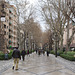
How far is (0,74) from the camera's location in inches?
338

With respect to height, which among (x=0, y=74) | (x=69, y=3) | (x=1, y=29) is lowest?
(x=0, y=74)

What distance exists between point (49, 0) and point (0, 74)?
61.1 ft

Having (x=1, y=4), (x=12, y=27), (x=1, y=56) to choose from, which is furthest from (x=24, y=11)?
(x=12, y=27)

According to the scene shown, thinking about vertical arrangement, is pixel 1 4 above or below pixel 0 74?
above

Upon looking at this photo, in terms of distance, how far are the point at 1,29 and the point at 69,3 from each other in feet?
35.9

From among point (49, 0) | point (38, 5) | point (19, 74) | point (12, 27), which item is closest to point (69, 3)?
point (49, 0)

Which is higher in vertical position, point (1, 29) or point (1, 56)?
point (1, 29)

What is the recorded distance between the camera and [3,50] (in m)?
20.7

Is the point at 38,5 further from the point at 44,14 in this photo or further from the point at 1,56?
the point at 1,56

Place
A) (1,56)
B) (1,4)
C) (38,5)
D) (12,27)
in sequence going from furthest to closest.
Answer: (12,27) → (38,5) → (1,4) → (1,56)

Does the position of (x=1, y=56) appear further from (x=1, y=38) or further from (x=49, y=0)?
(x=49, y=0)

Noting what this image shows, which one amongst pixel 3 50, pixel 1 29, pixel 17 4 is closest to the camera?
pixel 3 50

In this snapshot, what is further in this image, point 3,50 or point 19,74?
point 3,50

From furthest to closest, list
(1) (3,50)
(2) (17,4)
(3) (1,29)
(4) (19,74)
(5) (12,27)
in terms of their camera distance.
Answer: (5) (12,27) → (2) (17,4) → (3) (1,29) → (1) (3,50) → (4) (19,74)
